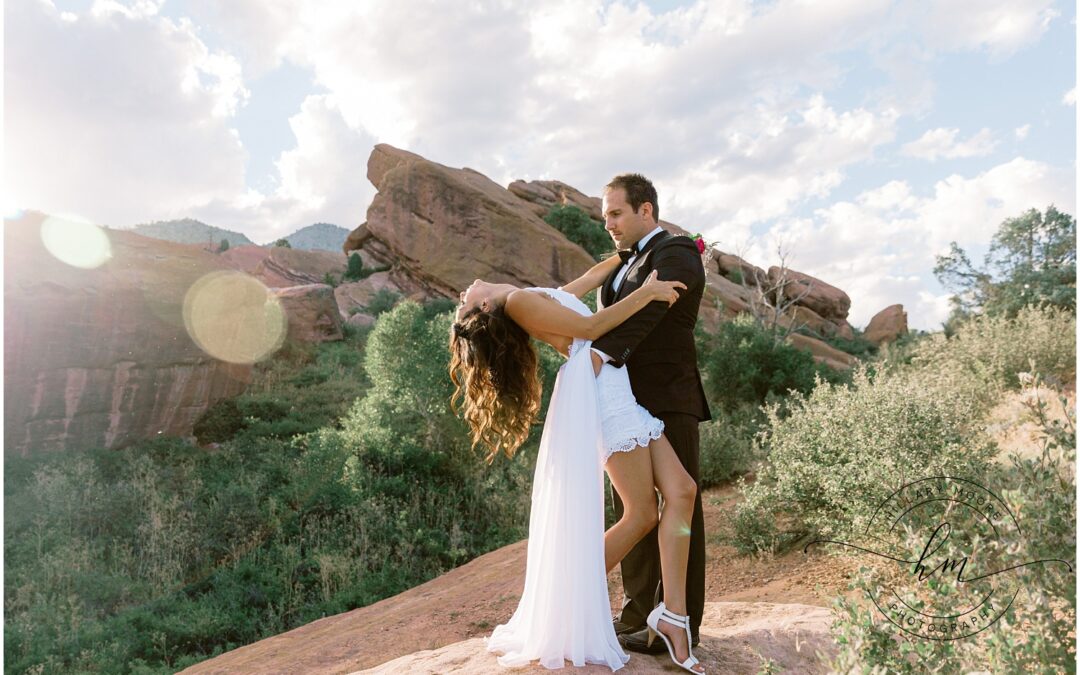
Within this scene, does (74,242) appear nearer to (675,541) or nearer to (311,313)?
(311,313)

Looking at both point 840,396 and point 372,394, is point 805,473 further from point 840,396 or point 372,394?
point 372,394

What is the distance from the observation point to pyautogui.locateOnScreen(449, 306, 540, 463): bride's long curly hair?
3.26 meters

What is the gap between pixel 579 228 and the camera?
3145 centimetres

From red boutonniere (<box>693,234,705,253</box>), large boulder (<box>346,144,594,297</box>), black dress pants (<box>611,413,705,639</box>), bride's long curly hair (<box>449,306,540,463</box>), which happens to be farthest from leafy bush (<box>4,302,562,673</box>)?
large boulder (<box>346,144,594,297</box>)

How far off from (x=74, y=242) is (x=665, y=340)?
46.1ft

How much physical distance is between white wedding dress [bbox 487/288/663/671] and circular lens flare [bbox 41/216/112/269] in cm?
1301

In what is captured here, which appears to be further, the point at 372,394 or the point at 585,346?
the point at 372,394

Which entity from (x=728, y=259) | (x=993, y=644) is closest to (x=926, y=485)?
(x=993, y=644)

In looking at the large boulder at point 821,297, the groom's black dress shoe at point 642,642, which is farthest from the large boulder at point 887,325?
the groom's black dress shoe at point 642,642

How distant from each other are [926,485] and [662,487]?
2.84 m

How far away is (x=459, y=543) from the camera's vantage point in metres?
8.25

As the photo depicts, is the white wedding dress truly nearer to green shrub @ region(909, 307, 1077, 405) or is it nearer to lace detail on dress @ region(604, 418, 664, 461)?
lace detail on dress @ region(604, 418, 664, 461)

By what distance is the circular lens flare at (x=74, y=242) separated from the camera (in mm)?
13148

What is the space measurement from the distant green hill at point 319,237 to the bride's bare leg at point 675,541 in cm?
11374
